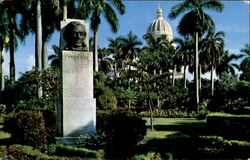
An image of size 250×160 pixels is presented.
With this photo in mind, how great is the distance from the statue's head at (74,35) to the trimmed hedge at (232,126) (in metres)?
8.33

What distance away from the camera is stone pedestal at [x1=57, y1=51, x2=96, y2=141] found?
36.1 feet

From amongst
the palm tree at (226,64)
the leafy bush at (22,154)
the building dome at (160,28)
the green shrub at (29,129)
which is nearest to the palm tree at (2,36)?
the green shrub at (29,129)

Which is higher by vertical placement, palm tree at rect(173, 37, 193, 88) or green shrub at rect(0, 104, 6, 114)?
palm tree at rect(173, 37, 193, 88)

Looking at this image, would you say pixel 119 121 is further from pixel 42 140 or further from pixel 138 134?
pixel 42 140

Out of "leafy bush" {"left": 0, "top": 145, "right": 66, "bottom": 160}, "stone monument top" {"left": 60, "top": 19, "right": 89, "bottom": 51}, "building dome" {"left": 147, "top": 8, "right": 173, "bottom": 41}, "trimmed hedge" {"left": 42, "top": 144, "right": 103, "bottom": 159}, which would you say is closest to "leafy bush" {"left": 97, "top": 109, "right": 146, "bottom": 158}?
"trimmed hedge" {"left": 42, "top": 144, "right": 103, "bottom": 159}

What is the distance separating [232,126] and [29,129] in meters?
9.85

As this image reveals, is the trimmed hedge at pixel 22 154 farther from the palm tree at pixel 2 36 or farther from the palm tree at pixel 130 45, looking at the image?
the palm tree at pixel 130 45

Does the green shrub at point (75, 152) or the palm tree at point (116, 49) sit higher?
the palm tree at point (116, 49)

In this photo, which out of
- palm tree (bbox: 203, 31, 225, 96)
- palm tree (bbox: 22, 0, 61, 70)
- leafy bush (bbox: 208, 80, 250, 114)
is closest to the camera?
palm tree (bbox: 22, 0, 61, 70)

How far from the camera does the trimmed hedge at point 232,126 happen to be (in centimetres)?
1499

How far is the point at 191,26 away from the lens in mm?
30094

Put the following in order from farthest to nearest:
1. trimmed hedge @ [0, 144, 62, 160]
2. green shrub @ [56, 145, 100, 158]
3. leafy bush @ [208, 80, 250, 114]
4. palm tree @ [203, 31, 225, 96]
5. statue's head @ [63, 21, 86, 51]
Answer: palm tree @ [203, 31, 225, 96] → leafy bush @ [208, 80, 250, 114] → statue's head @ [63, 21, 86, 51] → green shrub @ [56, 145, 100, 158] → trimmed hedge @ [0, 144, 62, 160]

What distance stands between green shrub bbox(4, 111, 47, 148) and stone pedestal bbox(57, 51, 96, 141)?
0.86 meters

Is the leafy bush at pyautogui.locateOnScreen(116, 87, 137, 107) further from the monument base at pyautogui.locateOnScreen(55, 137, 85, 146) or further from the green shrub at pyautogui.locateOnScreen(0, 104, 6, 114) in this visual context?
the monument base at pyautogui.locateOnScreen(55, 137, 85, 146)
